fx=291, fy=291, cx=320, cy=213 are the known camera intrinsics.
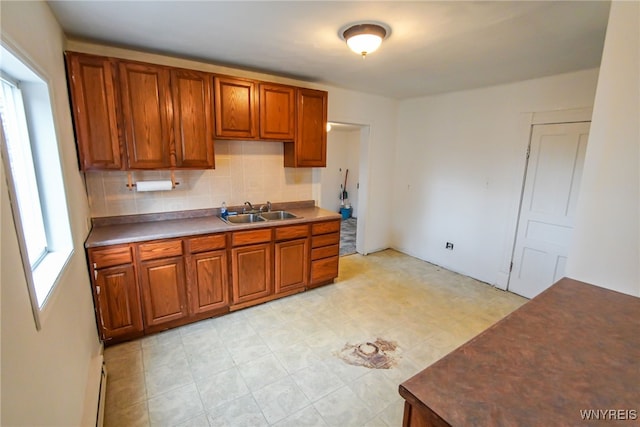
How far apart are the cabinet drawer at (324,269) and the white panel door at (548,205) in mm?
2074

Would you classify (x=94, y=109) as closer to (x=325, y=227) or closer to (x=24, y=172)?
(x=24, y=172)

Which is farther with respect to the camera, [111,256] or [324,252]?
[324,252]

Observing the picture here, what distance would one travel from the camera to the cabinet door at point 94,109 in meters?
2.10

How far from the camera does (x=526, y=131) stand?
123 inches

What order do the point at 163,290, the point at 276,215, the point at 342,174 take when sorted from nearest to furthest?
1. the point at 163,290
2. the point at 276,215
3. the point at 342,174

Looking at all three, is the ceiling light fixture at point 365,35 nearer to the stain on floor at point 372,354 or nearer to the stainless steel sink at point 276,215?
the stainless steel sink at point 276,215

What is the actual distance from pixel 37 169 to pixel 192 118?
3.99ft

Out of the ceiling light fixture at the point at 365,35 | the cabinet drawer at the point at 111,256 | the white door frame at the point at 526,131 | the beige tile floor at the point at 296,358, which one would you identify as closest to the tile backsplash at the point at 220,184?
the cabinet drawer at the point at 111,256

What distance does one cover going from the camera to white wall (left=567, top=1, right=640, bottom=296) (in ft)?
4.42

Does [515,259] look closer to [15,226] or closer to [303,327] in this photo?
[303,327]

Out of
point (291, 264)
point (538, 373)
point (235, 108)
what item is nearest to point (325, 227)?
point (291, 264)

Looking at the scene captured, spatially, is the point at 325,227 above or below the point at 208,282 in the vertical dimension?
above

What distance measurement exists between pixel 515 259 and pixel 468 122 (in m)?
1.74

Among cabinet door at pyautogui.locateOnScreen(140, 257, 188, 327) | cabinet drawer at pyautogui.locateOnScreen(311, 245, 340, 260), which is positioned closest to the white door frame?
cabinet drawer at pyautogui.locateOnScreen(311, 245, 340, 260)
